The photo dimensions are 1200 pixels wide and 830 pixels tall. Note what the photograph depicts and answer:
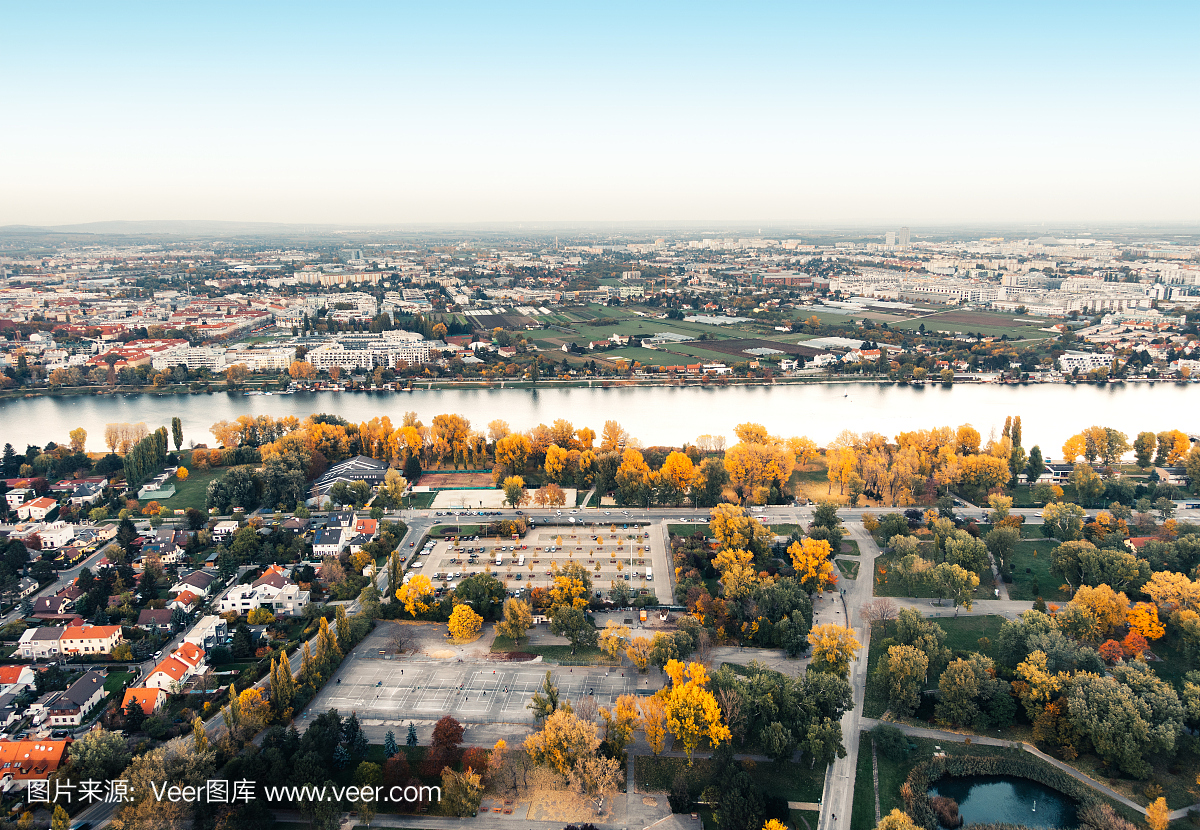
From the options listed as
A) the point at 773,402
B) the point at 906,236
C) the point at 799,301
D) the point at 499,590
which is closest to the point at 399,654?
the point at 499,590

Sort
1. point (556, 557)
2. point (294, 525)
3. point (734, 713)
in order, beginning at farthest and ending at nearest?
point (294, 525) → point (556, 557) → point (734, 713)

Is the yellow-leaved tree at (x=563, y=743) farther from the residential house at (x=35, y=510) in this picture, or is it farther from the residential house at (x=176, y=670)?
the residential house at (x=35, y=510)

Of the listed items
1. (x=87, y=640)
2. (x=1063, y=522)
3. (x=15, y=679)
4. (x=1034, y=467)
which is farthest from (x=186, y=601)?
(x=1034, y=467)

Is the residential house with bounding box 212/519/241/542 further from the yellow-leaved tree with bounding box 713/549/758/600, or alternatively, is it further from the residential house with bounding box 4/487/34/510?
the yellow-leaved tree with bounding box 713/549/758/600

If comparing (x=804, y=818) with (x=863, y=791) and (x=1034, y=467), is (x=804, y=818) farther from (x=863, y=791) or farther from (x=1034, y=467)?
(x=1034, y=467)

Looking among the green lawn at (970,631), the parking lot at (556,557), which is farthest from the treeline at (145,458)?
the green lawn at (970,631)

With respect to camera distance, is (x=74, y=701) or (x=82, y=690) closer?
(x=74, y=701)
